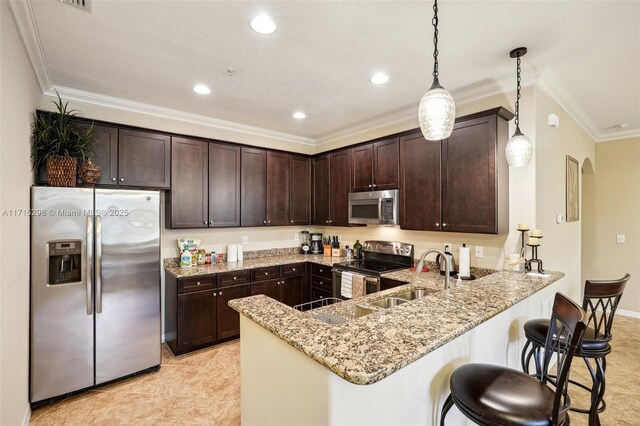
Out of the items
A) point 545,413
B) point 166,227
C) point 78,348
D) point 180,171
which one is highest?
point 180,171

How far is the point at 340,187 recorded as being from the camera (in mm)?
4270

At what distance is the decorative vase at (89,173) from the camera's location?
2.77 metres

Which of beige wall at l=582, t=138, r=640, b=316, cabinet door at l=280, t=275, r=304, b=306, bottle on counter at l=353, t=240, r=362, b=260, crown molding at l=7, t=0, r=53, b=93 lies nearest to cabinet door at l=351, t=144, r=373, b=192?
bottle on counter at l=353, t=240, r=362, b=260

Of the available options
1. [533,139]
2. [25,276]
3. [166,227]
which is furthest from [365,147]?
[25,276]

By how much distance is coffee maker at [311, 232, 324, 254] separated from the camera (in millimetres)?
4828

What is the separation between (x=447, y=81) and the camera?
9.20 feet

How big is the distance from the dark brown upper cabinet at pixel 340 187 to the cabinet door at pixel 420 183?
915mm

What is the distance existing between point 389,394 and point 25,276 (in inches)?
105

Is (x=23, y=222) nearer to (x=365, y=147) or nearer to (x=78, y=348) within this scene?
(x=78, y=348)

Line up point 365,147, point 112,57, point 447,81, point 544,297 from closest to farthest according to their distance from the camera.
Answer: point 112,57 → point 544,297 → point 447,81 → point 365,147

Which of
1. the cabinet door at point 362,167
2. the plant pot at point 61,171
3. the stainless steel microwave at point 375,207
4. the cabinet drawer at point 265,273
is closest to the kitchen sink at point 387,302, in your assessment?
the stainless steel microwave at point 375,207

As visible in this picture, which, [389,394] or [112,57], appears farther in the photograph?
[112,57]

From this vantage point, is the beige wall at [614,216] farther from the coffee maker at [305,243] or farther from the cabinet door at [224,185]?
the cabinet door at [224,185]

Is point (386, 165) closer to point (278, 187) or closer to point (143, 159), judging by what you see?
point (278, 187)
